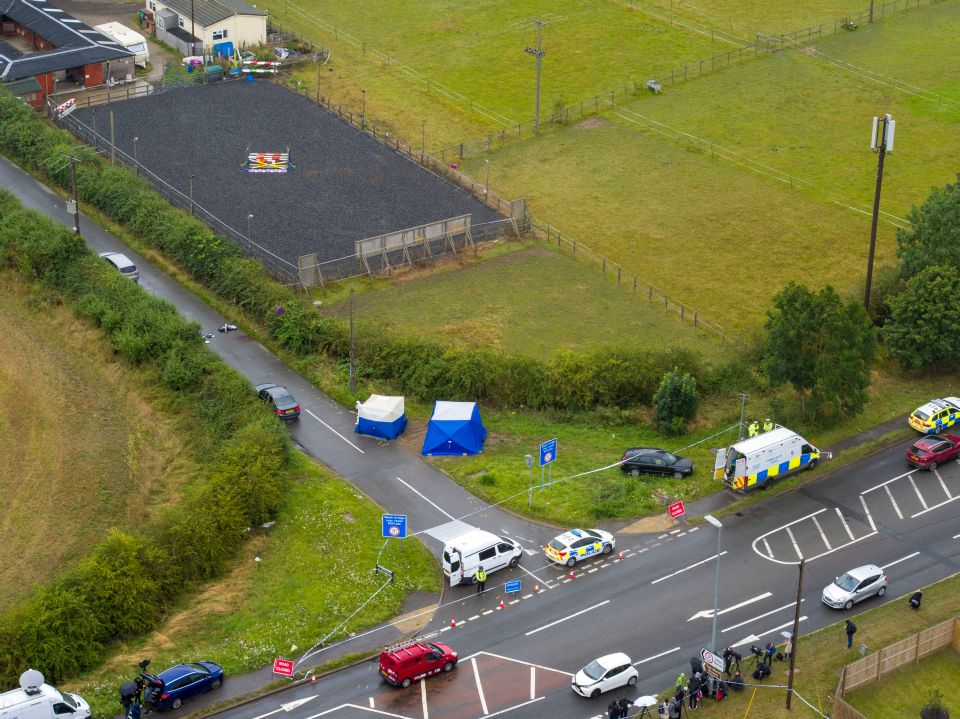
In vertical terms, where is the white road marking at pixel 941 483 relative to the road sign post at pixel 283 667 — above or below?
below

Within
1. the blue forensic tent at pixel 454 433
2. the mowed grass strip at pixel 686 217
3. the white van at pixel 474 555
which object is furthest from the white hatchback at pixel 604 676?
the mowed grass strip at pixel 686 217

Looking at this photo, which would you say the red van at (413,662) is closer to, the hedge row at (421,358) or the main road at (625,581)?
the main road at (625,581)

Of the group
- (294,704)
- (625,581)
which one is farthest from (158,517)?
(625,581)

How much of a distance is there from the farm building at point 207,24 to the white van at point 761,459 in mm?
67392

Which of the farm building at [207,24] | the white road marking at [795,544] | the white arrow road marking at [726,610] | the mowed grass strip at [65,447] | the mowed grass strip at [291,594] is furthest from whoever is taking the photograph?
the farm building at [207,24]

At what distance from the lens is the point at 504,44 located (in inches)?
4872

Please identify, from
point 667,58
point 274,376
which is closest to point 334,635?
point 274,376

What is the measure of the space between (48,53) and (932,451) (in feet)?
243

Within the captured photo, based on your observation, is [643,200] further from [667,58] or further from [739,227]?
[667,58]

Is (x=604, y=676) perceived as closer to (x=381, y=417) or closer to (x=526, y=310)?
(x=381, y=417)

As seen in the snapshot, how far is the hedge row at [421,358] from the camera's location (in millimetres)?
72625

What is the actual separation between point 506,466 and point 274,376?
1551 cm

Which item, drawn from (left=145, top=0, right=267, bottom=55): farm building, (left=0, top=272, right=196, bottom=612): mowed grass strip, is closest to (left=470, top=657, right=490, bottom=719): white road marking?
(left=0, top=272, right=196, bottom=612): mowed grass strip

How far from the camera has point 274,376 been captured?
76.0 meters
